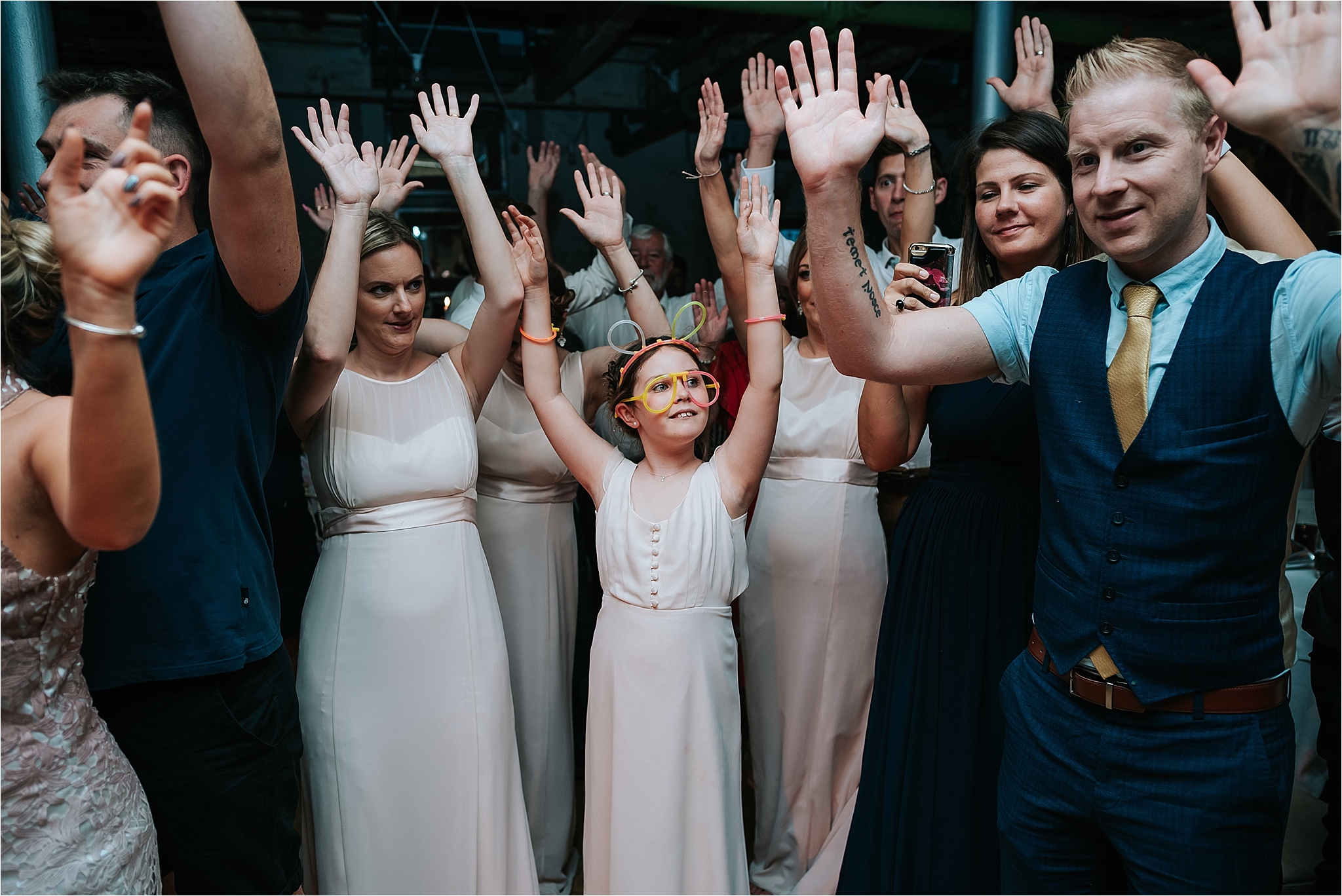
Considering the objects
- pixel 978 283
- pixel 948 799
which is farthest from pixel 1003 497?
pixel 948 799

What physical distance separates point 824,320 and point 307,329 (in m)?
1.15

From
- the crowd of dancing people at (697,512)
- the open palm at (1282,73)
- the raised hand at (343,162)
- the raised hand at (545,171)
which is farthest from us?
the raised hand at (545,171)

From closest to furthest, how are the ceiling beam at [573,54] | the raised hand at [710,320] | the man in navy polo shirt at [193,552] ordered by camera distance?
1. the man in navy polo shirt at [193,552]
2. the raised hand at [710,320]
3. the ceiling beam at [573,54]

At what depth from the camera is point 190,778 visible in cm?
160

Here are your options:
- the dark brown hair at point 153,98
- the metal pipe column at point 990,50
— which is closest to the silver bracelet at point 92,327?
the dark brown hair at point 153,98

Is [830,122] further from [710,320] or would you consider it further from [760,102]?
[710,320]

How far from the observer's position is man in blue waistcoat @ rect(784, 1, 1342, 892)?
4.36ft

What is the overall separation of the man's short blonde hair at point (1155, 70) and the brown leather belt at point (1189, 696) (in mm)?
826

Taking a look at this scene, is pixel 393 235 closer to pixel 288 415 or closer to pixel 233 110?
pixel 288 415

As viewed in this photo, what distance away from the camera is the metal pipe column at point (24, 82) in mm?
2338

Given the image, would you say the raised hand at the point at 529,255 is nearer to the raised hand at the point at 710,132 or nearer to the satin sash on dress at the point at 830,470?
the raised hand at the point at 710,132

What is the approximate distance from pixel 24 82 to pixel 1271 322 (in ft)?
9.07

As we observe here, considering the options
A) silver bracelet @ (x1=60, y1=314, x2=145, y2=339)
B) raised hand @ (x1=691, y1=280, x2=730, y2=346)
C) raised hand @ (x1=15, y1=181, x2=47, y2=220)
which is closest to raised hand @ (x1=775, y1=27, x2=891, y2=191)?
silver bracelet @ (x1=60, y1=314, x2=145, y2=339)

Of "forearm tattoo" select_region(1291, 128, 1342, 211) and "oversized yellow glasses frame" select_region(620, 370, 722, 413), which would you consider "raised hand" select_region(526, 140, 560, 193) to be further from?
"forearm tattoo" select_region(1291, 128, 1342, 211)
